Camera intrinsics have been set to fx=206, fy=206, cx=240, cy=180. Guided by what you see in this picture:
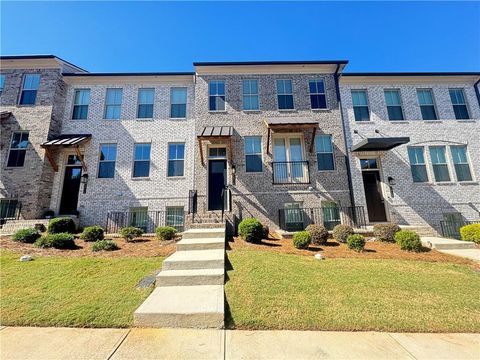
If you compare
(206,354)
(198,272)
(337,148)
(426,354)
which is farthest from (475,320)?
(337,148)

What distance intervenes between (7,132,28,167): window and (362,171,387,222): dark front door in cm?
1766

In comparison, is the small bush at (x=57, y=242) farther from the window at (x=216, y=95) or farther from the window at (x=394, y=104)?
the window at (x=394, y=104)

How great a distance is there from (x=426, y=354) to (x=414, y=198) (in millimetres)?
10136

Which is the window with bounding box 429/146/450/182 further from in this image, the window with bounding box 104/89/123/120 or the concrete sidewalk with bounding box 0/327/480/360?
the window with bounding box 104/89/123/120

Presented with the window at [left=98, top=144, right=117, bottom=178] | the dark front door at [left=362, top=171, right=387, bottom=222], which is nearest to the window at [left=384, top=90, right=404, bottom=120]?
the dark front door at [left=362, top=171, right=387, bottom=222]

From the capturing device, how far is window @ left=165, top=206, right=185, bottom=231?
10438mm

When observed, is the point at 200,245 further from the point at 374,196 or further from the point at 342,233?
the point at 374,196

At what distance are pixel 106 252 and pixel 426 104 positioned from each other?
16.7m

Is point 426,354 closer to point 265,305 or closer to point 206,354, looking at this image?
point 265,305

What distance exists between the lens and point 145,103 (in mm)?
11719

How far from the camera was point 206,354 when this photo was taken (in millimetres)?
2521

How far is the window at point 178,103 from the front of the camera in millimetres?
11656

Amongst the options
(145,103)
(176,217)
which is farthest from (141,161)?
(176,217)

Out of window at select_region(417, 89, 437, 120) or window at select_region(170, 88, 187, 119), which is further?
window at select_region(170, 88, 187, 119)
